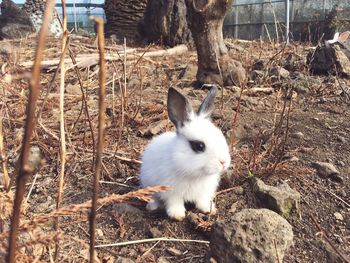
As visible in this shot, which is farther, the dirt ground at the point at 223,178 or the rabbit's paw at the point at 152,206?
the rabbit's paw at the point at 152,206

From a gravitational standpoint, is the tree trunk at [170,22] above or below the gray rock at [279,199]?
above

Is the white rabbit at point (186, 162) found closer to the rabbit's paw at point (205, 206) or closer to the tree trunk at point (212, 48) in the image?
the rabbit's paw at point (205, 206)

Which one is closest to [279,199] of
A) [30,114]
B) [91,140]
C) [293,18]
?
[91,140]

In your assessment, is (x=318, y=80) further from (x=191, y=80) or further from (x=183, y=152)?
(x=183, y=152)

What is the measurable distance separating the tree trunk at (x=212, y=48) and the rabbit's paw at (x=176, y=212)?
236 cm

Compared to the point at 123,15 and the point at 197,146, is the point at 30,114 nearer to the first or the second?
the point at 197,146

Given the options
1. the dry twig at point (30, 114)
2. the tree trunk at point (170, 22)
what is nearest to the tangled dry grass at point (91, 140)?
the dry twig at point (30, 114)

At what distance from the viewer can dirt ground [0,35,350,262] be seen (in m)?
2.08

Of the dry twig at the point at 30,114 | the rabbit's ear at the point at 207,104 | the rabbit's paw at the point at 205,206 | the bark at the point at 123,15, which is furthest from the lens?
the bark at the point at 123,15

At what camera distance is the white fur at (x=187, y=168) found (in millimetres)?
2195

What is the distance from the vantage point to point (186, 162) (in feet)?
7.23

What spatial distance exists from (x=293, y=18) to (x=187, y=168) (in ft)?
51.2

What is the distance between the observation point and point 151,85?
4801 mm

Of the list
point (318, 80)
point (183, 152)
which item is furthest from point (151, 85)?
point (183, 152)
